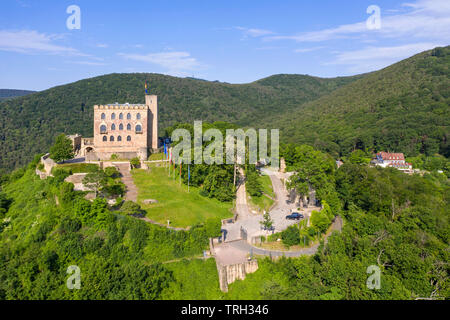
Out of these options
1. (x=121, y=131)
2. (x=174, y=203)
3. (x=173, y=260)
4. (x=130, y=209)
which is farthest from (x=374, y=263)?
(x=121, y=131)

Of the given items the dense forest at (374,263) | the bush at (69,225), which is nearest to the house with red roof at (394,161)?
the dense forest at (374,263)

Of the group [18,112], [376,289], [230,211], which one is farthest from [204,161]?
[18,112]

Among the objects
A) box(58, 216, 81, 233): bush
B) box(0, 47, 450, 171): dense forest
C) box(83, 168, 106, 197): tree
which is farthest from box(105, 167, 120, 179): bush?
box(0, 47, 450, 171): dense forest

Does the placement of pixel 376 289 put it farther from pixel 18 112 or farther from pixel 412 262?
pixel 18 112

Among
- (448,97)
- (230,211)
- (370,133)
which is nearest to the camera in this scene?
(230,211)

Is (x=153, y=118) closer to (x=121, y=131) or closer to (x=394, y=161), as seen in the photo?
(x=121, y=131)

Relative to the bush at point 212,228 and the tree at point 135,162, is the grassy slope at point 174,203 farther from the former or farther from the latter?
the bush at point 212,228
